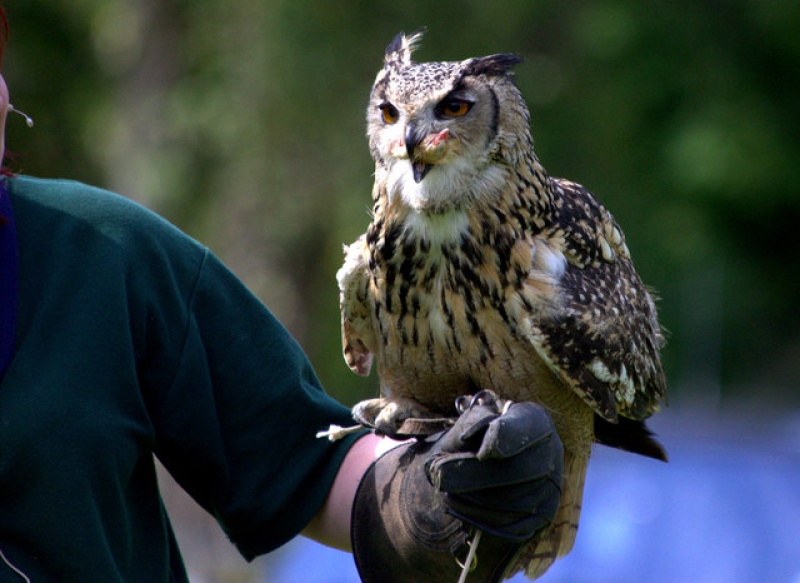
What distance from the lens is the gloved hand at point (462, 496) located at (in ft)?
6.73

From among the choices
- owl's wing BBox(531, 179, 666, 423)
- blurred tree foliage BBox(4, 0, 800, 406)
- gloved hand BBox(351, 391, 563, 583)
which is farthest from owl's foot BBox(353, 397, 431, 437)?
blurred tree foliage BBox(4, 0, 800, 406)

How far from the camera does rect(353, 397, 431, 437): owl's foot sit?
245cm

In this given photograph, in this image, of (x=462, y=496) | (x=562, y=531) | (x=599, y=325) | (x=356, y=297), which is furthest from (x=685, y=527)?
(x=462, y=496)

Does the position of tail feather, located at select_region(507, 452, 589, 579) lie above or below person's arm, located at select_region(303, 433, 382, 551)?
below

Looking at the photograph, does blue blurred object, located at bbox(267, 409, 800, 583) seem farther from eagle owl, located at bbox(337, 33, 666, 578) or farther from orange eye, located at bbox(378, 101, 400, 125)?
orange eye, located at bbox(378, 101, 400, 125)

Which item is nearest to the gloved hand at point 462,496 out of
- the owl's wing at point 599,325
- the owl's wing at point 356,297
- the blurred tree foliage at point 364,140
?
the owl's wing at point 599,325

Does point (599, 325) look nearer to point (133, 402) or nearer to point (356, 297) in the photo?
point (356, 297)

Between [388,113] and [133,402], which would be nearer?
[133,402]

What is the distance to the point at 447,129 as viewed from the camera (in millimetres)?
2512

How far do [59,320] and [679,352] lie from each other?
31.2 feet

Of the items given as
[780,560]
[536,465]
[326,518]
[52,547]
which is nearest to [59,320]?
[52,547]

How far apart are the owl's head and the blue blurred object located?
288 cm

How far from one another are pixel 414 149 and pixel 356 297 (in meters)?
0.42

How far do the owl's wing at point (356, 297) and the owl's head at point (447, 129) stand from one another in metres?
0.22
